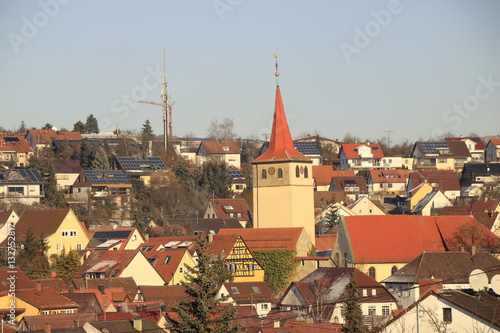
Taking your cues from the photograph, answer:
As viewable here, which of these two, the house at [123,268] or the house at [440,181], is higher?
the house at [440,181]

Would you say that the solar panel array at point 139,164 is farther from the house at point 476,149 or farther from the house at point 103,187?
the house at point 476,149

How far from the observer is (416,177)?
125m

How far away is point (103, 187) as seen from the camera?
11225 centimetres

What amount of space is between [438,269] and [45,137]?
8392 cm

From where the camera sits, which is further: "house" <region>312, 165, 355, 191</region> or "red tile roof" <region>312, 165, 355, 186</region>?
"red tile roof" <region>312, 165, 355, 186</region>

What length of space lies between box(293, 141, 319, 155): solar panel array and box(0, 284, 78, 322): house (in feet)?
283

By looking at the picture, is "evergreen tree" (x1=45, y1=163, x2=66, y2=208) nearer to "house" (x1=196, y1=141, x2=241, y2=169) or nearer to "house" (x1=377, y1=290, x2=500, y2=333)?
"house" (x1=196, y1=141, x2=241, y2=169)

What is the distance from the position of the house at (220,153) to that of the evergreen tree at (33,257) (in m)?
58.5

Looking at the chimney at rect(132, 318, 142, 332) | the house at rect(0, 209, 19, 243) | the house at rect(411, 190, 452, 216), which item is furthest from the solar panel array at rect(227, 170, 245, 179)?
the chimney at rect(132, 318, 142, 332)

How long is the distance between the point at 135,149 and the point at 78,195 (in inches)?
1025

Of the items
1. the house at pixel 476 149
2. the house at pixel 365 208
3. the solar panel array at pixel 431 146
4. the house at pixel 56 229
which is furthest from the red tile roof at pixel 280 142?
the house at pixel 476 149

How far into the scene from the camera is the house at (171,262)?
70.0 m

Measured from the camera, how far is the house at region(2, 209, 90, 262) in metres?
81.0

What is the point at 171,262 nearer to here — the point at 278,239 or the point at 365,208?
the point at 278,239
